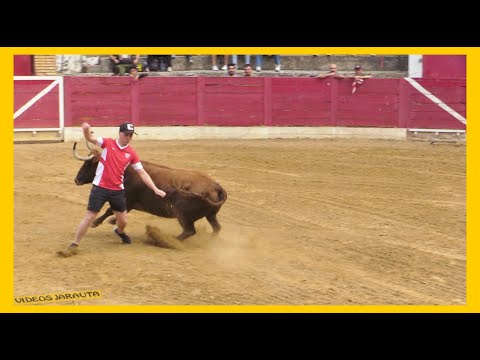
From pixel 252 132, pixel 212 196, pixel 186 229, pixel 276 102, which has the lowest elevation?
pixel 186 229

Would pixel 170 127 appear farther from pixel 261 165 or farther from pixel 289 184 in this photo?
pixel 289 184

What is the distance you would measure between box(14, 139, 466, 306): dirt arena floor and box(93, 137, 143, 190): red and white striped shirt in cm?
78

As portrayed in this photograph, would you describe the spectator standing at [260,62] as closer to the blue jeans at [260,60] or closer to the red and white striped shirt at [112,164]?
the blue jeans at [260,60]

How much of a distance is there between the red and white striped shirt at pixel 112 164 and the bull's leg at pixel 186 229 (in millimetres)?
887

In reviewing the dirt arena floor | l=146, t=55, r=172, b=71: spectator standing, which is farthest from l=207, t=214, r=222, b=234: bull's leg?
l=146, t=55, r=172, b=71: spectator standing

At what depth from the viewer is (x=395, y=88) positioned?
17109 millimetres

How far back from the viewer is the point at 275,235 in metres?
9.73

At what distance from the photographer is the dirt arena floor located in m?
7.64

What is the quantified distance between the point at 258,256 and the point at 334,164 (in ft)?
18.2

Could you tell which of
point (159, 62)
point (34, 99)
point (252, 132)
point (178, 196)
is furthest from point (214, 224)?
point (159, 62)

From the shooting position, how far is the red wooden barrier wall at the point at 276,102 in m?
16.4

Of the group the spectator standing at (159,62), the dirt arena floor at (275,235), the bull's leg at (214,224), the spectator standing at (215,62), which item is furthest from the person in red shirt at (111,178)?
the spectator standing at (215,62)

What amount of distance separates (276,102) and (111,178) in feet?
29.5

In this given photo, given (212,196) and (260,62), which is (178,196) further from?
(260,62)
